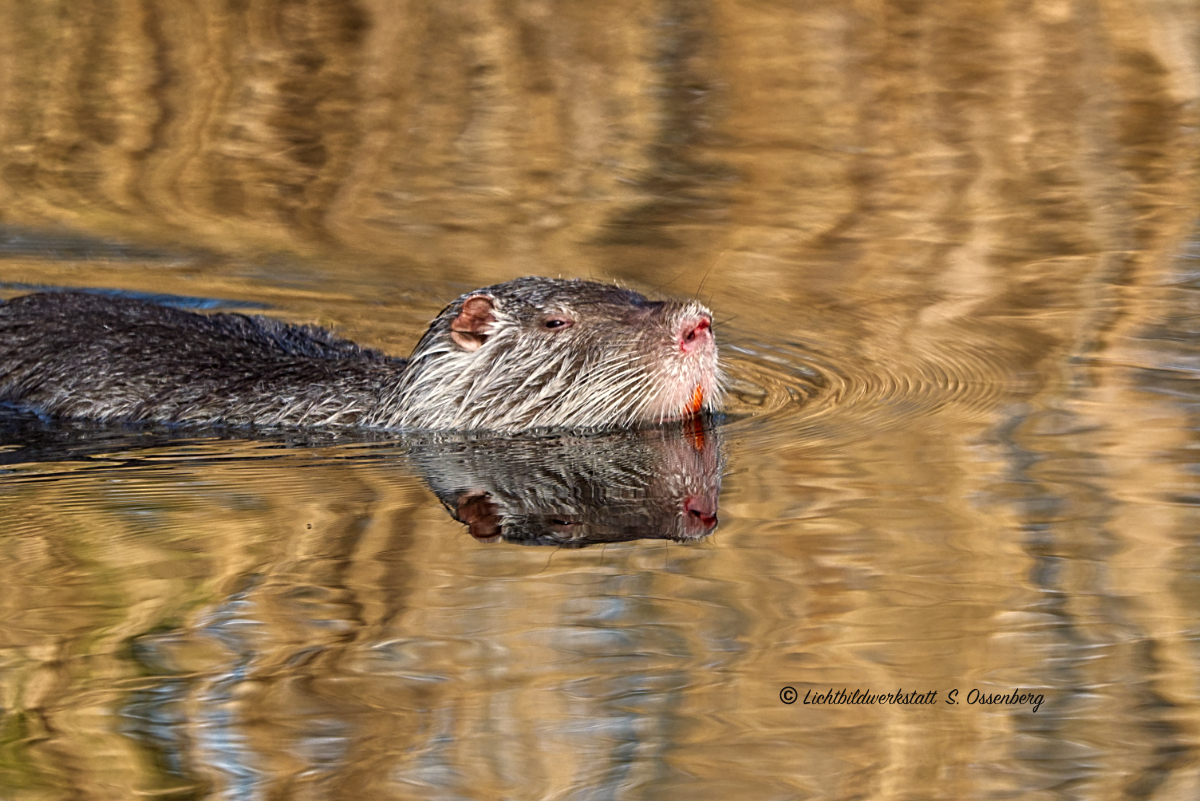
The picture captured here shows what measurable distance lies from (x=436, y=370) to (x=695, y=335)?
4.02 feet

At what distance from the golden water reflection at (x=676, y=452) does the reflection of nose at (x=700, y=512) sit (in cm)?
13

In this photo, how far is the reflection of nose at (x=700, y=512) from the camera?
641cm

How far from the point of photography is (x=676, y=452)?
291 inches

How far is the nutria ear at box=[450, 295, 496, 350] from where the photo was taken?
25.9 ft

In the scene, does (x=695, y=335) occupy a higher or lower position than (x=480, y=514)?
higher

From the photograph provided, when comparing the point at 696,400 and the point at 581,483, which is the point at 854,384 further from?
the point at 581,483

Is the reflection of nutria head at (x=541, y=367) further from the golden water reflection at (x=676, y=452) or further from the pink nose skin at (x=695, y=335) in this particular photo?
the golden water reflection at (x=676, y=452)

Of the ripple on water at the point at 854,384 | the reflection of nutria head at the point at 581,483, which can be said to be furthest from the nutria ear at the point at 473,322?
the ripple on water at the point at 854,384

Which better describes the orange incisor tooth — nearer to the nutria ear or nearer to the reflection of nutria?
the reflection of nutria

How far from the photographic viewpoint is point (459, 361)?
7.93 m

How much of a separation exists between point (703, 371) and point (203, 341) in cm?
242

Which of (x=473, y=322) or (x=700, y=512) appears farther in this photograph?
(x=473, y=322)

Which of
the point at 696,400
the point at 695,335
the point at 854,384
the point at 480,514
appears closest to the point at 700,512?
the point at 480,514

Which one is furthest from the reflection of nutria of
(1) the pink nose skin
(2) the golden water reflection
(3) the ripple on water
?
(3) the ripple on water
